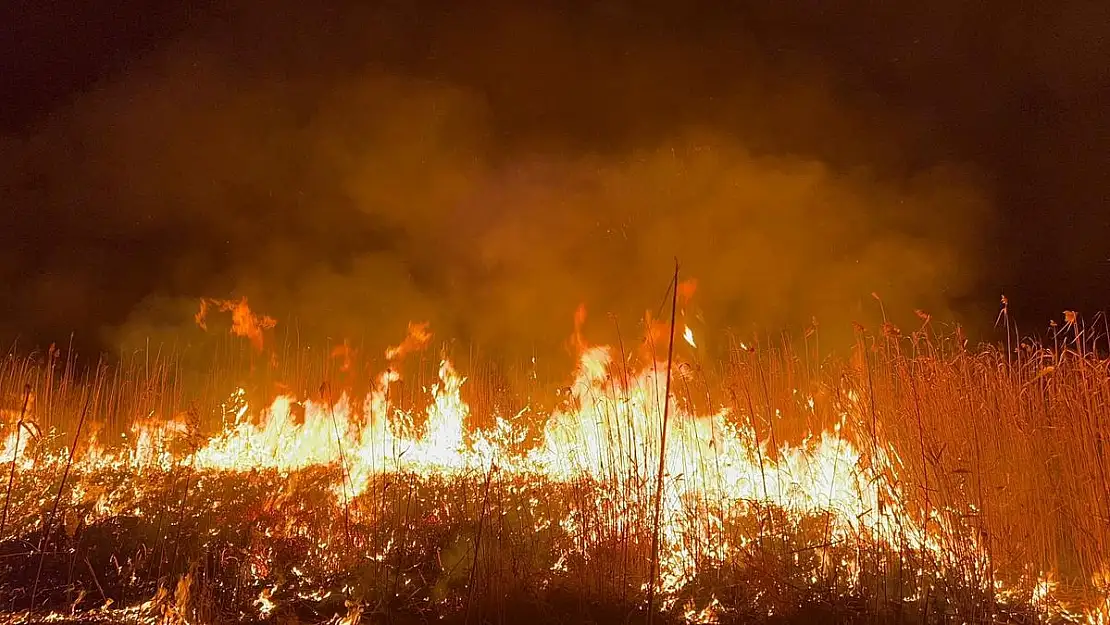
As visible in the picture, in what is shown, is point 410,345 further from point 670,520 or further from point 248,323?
point 670,520

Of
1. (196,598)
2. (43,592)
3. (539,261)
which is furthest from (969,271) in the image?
(43,592)

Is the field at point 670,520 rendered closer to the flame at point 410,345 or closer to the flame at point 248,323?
the flame at point 410,345

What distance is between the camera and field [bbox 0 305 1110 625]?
11.7ft

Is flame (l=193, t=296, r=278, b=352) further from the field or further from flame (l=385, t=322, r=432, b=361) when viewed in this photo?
the field

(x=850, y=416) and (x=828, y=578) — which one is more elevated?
(x=850, y=416)

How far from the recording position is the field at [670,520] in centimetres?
355

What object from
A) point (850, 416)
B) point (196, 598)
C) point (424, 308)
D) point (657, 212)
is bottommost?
point (196, 598)

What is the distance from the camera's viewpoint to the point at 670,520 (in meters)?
3.90

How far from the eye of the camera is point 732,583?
367cm

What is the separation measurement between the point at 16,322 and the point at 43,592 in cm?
873

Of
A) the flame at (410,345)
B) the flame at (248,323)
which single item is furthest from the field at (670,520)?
the flame at (248,323)

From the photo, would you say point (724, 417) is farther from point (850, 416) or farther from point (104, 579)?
point (104, 579)

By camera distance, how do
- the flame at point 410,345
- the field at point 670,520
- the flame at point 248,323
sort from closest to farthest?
the field at point 670,520 → the flame at point 410,345 → the flame at point 248,323

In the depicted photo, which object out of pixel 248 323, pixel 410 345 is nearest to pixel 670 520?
pixel 410 345
